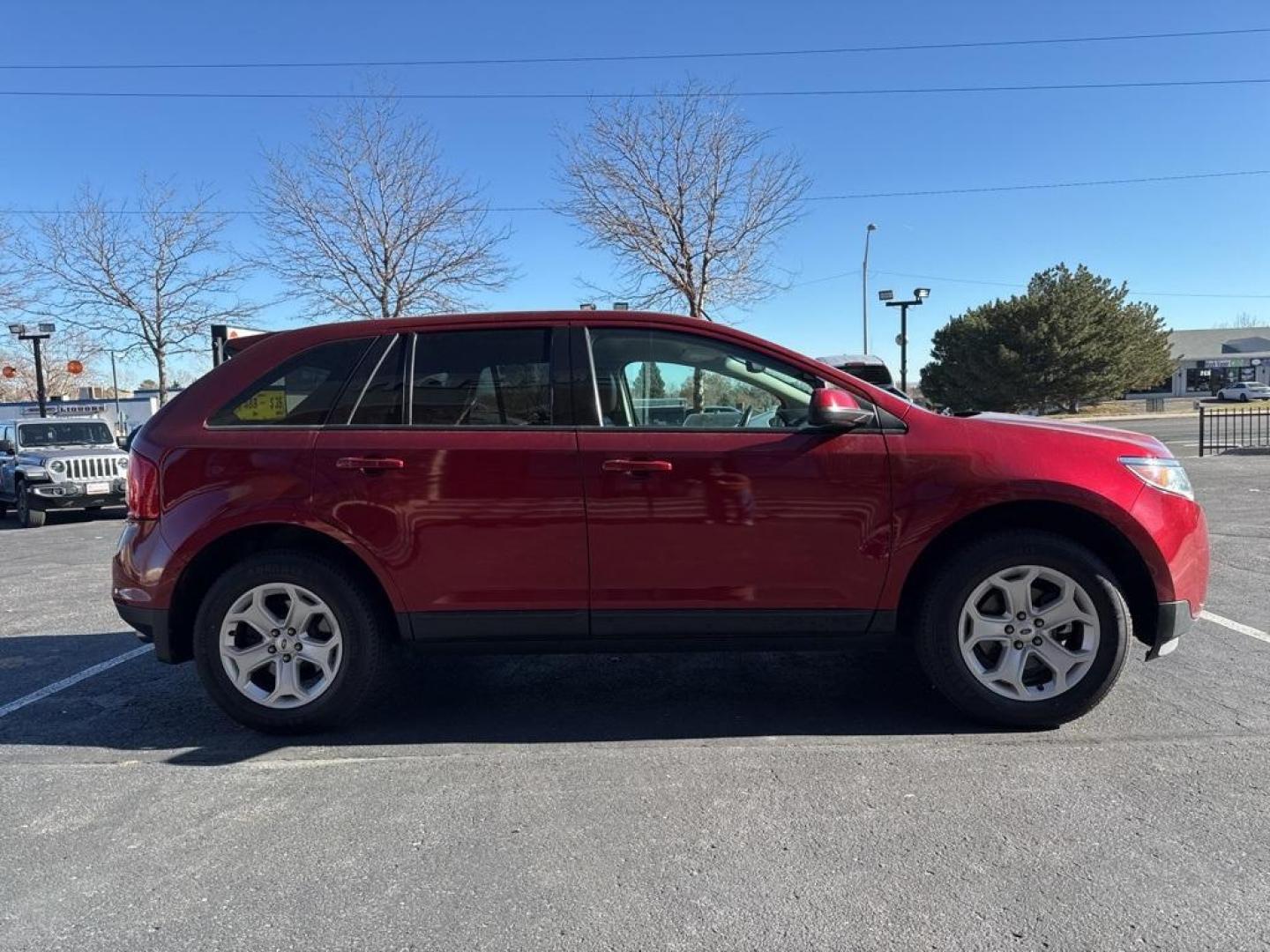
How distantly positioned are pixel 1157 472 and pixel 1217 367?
7905 centimetres

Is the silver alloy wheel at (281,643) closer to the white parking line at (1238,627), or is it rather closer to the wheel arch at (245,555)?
the wheel arch at (245,555)

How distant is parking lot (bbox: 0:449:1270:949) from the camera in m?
2.45

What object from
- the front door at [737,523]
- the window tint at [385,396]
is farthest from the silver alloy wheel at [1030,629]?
the window tint at [385,396]

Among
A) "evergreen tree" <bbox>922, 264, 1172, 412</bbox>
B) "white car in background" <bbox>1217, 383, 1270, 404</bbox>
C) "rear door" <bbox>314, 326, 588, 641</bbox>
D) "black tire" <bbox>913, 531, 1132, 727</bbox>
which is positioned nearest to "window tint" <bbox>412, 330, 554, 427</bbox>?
"rear door" <bbox>314, 326, 588, 641</bbox>

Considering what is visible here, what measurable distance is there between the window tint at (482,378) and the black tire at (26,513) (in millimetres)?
12133

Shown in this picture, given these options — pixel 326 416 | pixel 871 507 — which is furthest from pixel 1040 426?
pixel 326 416

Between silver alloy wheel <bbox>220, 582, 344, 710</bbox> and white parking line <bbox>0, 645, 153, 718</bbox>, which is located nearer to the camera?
silver alloy wheel <bbox>220, 582, 344, 710</bbox>

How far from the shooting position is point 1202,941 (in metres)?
2.29

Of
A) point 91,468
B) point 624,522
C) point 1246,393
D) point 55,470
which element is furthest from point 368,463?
point 1246,393

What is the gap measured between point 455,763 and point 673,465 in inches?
61.1

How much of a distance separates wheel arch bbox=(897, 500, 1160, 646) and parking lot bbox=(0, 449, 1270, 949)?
21.5 inches

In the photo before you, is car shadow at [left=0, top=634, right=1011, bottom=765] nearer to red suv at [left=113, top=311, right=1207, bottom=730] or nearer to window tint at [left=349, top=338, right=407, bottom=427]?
red suv at [left=113, top=311, right=1207, bottom=730]

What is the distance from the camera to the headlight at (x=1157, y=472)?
358 centimetres

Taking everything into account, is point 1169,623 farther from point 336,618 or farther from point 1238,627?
point 336,618
